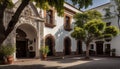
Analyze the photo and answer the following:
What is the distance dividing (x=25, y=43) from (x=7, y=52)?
5.81 meters

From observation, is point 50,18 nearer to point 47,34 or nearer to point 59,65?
point 47,34

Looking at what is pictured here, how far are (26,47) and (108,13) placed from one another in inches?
575

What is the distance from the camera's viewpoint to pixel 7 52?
583 inches

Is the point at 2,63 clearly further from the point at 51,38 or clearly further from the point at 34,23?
the point at 51,38

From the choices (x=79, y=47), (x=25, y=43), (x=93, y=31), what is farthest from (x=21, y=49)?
(x=79, y=47)

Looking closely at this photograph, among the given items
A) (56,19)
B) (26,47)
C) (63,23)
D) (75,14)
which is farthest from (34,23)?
(75,14)

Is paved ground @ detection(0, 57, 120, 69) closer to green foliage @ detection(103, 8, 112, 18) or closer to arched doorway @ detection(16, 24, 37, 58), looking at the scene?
arched doorway @ detection(16, 24, 37, 58)

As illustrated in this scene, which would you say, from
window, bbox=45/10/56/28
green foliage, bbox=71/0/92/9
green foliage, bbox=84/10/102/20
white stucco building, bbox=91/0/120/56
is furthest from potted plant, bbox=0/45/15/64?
white stucco building, bbox=91/0/120/56

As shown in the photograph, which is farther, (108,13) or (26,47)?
A: (108,13)

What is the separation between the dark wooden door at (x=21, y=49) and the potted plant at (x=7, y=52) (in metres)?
4.81

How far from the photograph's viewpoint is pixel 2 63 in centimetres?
1477

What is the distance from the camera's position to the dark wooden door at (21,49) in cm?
2025

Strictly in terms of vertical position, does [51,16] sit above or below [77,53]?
above

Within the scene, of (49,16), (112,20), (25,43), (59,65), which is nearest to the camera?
(59,65)
